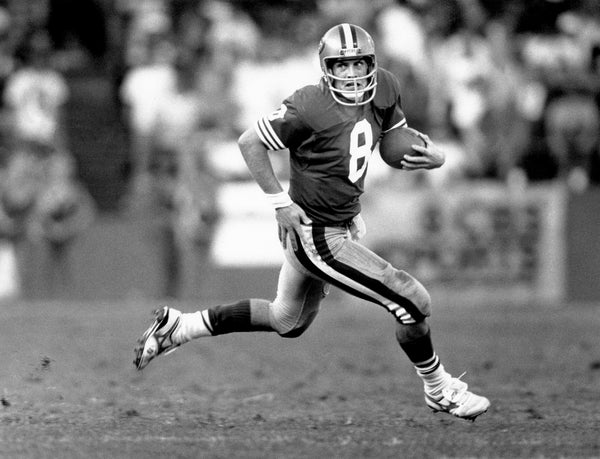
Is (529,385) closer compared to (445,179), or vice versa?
(529,385)

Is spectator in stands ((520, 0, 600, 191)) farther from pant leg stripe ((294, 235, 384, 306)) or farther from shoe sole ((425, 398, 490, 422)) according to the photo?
pant leg stripe ((294, 235, 384, 306))

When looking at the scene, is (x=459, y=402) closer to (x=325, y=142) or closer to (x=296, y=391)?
(x=325, y=142)

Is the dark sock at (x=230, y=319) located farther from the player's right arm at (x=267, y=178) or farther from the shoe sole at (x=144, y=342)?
the player's right arm at (x=267, y=178)

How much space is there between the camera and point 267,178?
6.96 meters

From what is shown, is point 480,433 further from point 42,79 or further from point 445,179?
point 42,79

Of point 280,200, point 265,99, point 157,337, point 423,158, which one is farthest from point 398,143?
point 265,99

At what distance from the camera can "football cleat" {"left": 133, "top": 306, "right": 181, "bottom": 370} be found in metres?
7.53

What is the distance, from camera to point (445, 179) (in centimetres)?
1564

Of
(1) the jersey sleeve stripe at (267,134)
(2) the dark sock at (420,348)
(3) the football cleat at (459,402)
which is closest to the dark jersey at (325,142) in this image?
(1) the jersey sleeve stripe at (267,134)

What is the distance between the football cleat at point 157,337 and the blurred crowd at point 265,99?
7900mm

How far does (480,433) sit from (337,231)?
4.30 feet

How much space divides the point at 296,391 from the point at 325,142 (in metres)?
2.22

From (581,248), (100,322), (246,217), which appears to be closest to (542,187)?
(581,248)

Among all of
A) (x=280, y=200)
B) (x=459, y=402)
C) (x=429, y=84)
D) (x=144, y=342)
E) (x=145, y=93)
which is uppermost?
Answer: (x=145, y=93)
